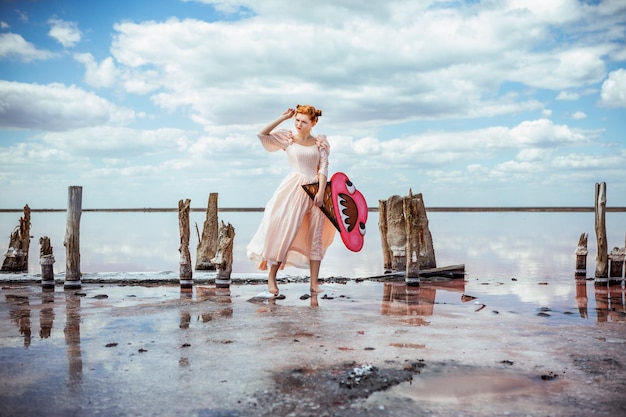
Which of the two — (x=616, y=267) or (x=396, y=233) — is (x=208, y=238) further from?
(x=616, y=267)

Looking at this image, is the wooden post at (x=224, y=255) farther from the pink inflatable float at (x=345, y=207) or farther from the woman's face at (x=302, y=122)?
the woman's face at (x=302, y=122)

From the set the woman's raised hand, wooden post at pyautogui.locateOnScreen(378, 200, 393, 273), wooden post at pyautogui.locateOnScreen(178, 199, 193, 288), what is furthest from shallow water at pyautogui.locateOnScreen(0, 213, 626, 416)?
the woman's raised hand

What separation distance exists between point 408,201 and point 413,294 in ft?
5.21

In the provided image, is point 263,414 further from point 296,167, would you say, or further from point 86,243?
point 86,243

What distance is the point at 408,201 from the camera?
1031cm

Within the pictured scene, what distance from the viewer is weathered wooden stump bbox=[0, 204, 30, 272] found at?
13.4 m

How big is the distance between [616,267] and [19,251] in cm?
1140

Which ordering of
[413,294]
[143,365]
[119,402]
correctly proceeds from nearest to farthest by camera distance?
1. [119,402]
2. [143,365]
3. [413,294]

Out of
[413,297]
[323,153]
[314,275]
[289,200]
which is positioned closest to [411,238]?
[413,297]

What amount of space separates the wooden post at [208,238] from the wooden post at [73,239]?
3.45 meters

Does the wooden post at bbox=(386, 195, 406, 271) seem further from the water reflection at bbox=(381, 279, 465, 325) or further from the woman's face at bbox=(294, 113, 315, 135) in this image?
the woman's face at bbox=(294, 113, 315, 135)

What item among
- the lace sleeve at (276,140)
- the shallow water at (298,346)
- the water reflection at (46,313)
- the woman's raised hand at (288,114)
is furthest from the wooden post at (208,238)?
the woman's raised hand at (288,114)

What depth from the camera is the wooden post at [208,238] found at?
44.0ft

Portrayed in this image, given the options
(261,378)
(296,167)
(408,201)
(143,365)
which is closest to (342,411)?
(261,378)
